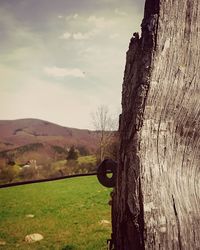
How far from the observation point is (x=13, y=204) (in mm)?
18578

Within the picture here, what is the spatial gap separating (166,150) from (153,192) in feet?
0.57

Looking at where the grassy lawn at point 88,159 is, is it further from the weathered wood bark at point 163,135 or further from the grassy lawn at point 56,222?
the weathered wood bark at point 163,135

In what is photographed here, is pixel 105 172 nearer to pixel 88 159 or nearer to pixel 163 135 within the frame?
pixel 163 135

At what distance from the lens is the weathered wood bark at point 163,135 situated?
3.41 ft

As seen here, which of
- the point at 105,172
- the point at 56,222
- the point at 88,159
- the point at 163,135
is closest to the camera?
the point at 163,135

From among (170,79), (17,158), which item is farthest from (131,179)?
(17,158)

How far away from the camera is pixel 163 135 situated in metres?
1.11

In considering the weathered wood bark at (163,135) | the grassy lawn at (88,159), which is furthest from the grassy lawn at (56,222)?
the grassy lawn at (88,159)

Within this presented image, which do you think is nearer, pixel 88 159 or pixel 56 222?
pixel 56 222

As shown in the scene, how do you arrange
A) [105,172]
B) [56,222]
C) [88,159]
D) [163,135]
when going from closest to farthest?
1. [163,135]
2. [105,172]
3. [56,222]
4. [88,159]

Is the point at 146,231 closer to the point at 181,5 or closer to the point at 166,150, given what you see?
the point at 166,150

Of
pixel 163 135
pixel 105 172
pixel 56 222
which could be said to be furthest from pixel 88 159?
pixel 163 135

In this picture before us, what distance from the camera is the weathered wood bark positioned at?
1.04 meters

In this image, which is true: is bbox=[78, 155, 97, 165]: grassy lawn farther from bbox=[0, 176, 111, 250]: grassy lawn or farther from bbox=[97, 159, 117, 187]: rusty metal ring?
bbox=[97, 159, 117, 187]: rusty metal ring
